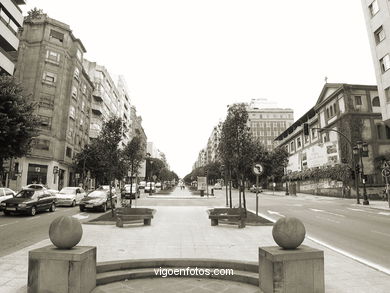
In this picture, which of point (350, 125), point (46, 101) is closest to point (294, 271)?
point (350, 125)

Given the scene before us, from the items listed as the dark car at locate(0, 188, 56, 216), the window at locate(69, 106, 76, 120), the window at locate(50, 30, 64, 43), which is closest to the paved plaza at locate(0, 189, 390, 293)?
the dark car at locate(0, 188, 56, 216)

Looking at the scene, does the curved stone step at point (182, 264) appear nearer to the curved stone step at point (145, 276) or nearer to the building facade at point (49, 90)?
the curved stone step at point (145, 276)

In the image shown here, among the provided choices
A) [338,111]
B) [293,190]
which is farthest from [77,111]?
[338,111]

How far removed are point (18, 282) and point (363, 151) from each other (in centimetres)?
2844

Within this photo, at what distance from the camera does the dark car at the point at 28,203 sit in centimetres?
1764

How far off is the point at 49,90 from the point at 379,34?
4077cm

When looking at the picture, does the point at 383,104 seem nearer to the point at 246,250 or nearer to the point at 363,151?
the point at 363,151

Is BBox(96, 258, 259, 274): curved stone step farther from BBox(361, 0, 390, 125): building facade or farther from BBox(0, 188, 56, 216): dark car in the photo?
BBox(361, 0, 390, 125): building facade

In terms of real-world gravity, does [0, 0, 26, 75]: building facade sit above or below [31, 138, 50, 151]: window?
above

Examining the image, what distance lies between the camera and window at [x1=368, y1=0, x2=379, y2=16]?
3189cm

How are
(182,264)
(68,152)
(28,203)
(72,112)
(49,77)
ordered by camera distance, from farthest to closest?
(68,152) < (72,112) < (49,77) < (28,203) < (182,264)

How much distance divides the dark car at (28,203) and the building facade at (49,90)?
21876 millimetres

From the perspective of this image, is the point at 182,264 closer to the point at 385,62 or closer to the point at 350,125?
the point at 385,62

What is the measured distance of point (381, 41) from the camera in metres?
31.5
